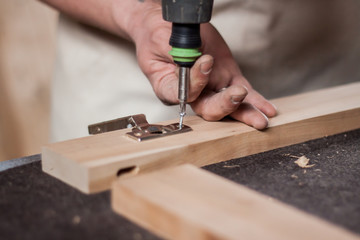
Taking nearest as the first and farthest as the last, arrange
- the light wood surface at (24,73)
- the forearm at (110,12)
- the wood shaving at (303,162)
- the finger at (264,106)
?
the wood shaving at (303,162)
the finger at (264,106)
the forearm at (110,12)
the light wood surface at (24,73)

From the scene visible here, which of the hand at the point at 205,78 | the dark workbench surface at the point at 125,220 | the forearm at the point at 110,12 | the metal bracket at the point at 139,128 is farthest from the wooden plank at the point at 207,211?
the forearm at the point at 110,12

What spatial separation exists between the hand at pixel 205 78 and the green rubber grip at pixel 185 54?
5 cm

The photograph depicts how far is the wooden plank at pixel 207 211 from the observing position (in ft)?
2.39

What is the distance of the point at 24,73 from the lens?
2.51m

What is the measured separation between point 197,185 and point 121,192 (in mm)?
118

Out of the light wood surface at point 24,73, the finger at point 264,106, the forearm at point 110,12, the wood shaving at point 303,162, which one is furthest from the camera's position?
the light wood surface at point 24,73

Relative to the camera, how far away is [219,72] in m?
1.27

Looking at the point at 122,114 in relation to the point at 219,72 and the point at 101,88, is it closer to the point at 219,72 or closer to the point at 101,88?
the point at 101,88

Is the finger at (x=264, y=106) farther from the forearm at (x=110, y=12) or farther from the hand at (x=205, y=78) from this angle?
the forearm at (x=110, y=12)

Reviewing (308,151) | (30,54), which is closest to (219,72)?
(308,151)

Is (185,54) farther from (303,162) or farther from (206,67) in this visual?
(303,162)

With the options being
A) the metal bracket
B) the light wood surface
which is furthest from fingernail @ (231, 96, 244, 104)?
the light wood surface

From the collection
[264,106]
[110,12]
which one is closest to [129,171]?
[264,106]

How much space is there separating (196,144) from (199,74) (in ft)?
0.46
